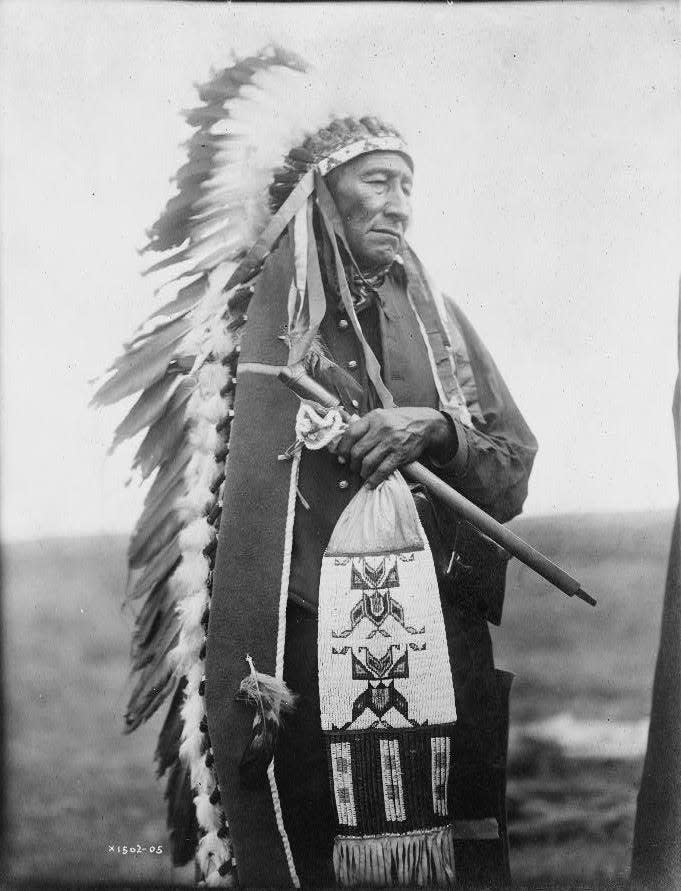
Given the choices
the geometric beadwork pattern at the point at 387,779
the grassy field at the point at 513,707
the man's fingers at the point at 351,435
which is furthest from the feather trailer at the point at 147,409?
the geometric beadwork pattern at the point at 387,779

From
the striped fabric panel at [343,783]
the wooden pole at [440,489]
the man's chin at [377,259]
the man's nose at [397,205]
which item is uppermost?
the man's nose at [397,205]

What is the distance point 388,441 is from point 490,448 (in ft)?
0.99

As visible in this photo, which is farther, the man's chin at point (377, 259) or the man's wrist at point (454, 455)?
the man's chin at point (377, 259)

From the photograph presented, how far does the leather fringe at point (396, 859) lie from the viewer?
8.31ft

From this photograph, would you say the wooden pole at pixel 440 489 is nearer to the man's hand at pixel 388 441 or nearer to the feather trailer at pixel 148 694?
the man's hand at pixel 388 441

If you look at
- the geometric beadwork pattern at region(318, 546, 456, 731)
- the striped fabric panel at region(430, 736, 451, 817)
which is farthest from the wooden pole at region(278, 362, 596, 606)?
the striped fabric panel at region(430, 736, 451, 817)

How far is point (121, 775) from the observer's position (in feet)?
8.82

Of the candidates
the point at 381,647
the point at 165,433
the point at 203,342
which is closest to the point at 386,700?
the point at 381,647

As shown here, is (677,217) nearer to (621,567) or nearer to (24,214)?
(621,567)

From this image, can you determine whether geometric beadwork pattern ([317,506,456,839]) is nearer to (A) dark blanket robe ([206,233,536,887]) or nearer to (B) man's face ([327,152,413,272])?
(A) dark blanket robe ([206,233,536,887])

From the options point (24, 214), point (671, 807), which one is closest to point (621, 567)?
point (671, 807)

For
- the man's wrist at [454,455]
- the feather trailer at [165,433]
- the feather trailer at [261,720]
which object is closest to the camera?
the feather trailer at [261,720]

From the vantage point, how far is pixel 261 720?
97.9 inches

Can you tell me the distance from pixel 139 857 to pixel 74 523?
37.5 inches
